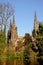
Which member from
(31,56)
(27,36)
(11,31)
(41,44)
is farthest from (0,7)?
(11,31)

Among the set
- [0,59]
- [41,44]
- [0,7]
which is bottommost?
[0,59]

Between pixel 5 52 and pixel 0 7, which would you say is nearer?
pixel 0 7

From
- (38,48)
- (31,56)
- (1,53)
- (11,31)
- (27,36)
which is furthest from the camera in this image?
(11,31)

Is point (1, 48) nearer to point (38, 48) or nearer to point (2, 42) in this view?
point (2, 42)

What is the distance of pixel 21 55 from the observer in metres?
49.5

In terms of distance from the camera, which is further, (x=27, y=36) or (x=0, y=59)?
(x=27, y=36)

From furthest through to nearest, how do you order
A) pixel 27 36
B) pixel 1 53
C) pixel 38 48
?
pixel 27 36
pixel 1 53
pixel 38 48

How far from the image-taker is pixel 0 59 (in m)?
45.2

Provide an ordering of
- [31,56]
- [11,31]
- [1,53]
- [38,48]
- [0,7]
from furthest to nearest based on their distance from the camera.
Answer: [11,31] → [1,53] → [31,56] → [38,48] → [0,7]

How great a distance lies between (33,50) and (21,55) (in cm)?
409

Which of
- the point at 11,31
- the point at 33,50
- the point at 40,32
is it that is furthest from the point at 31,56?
the point at 11,31

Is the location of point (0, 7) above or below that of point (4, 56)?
above

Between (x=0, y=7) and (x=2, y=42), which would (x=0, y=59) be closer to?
(x=2, y=42)

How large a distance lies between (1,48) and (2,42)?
5.52ft
